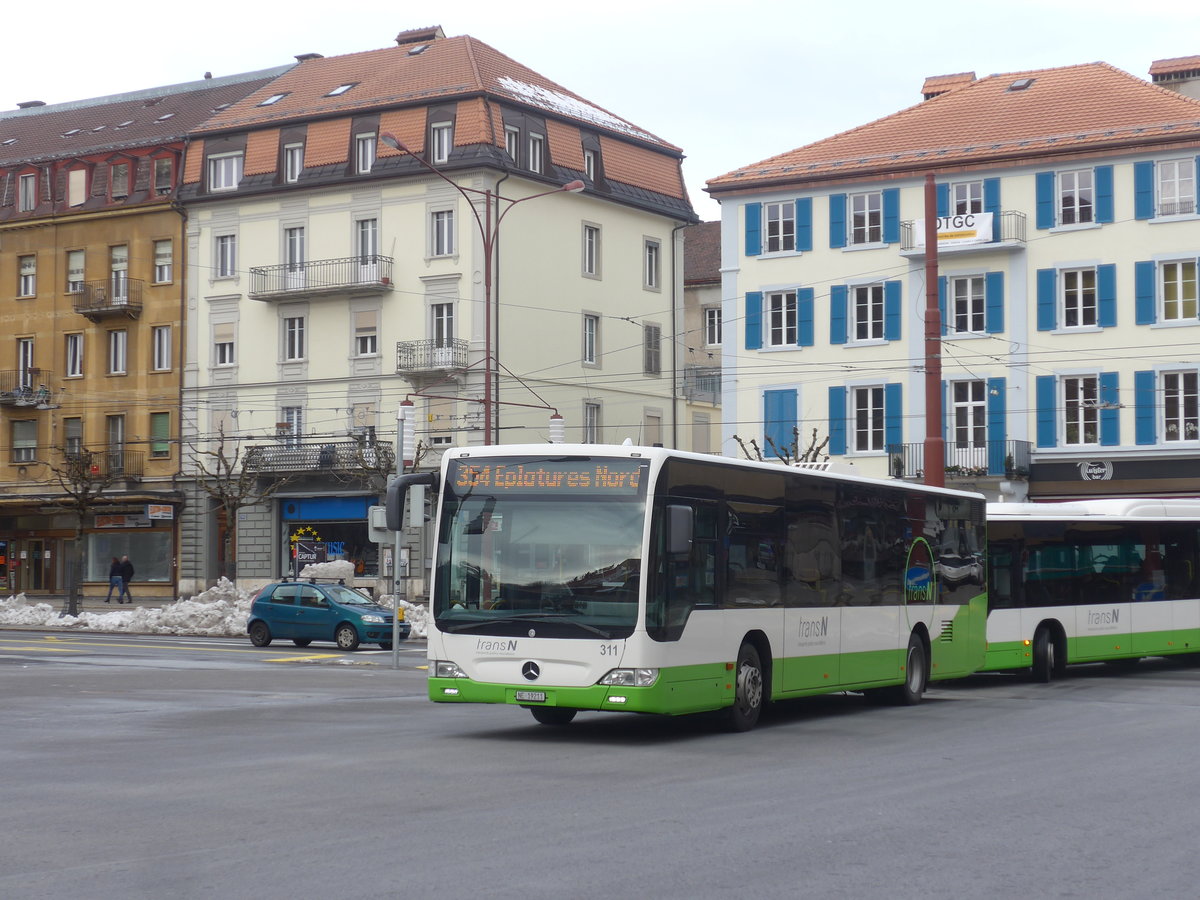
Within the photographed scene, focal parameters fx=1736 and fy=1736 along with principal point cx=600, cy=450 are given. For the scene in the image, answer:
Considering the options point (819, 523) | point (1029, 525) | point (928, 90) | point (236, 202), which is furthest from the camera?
point (236, 202)

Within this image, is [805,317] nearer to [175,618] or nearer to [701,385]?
[701,385]

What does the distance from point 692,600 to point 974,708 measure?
5.90 meters

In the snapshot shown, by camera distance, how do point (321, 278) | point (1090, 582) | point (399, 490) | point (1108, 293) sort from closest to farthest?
1. point (399, 490)
2. point (1090, 582)
3. point (1108, 293)
4. point (321, 278)

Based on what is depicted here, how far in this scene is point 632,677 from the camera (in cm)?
1522

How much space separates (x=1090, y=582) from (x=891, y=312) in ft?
77.9

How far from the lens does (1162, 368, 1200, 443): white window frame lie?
150ft

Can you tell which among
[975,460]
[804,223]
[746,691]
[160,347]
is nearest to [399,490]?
[746,691]

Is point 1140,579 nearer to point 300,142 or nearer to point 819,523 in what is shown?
point 819,523

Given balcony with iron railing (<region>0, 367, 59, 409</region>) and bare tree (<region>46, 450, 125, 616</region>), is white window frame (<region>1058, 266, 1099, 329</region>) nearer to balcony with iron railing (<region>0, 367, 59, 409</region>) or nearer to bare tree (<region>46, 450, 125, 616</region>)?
bare tree (<region>46, 450, 125, 616</region>)

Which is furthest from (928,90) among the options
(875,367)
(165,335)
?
(165,335)

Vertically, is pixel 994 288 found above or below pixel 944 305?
above

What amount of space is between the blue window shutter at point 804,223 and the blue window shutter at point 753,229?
4.09 ft

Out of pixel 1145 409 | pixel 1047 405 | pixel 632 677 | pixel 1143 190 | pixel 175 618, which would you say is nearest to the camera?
pixel 632 677

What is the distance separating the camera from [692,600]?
52.3ft
